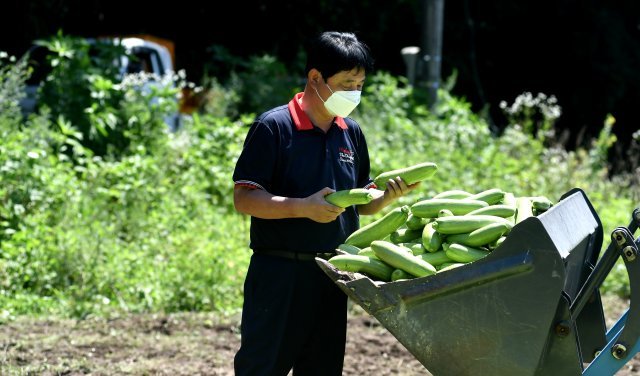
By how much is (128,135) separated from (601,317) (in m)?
6.33

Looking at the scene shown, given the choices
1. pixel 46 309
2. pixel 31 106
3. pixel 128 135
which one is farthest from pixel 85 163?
pixel 46 309

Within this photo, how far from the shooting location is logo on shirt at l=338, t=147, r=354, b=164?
12.4 ft

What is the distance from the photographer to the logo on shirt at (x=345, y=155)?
3773 millimetres

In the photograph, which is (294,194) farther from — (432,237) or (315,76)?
(432,237)

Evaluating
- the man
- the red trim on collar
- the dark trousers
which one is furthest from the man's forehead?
the dark trousers

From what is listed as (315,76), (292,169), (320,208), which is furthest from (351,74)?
(320,208)

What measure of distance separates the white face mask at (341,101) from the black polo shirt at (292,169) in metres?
0.11

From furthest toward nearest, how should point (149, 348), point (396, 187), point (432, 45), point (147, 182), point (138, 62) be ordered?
point (138, 62) < point (432, 45) < point (147, 182) < point (149, 348) < point (396, 187)

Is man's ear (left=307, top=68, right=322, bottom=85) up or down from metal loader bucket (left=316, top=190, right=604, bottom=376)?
up

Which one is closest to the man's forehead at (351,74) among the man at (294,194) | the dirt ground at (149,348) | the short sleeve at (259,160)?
the man at (294,194)

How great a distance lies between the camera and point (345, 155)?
380cm

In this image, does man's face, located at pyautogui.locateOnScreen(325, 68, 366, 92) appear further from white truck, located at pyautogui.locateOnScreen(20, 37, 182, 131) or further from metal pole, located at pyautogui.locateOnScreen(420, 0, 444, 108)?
metal pole, located at pyautogui.locateOnScreen(420, 0, 444, 108)

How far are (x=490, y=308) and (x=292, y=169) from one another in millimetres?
1007

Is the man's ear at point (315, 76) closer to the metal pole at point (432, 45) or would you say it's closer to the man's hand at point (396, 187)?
the man's hand at point (396, 187)
